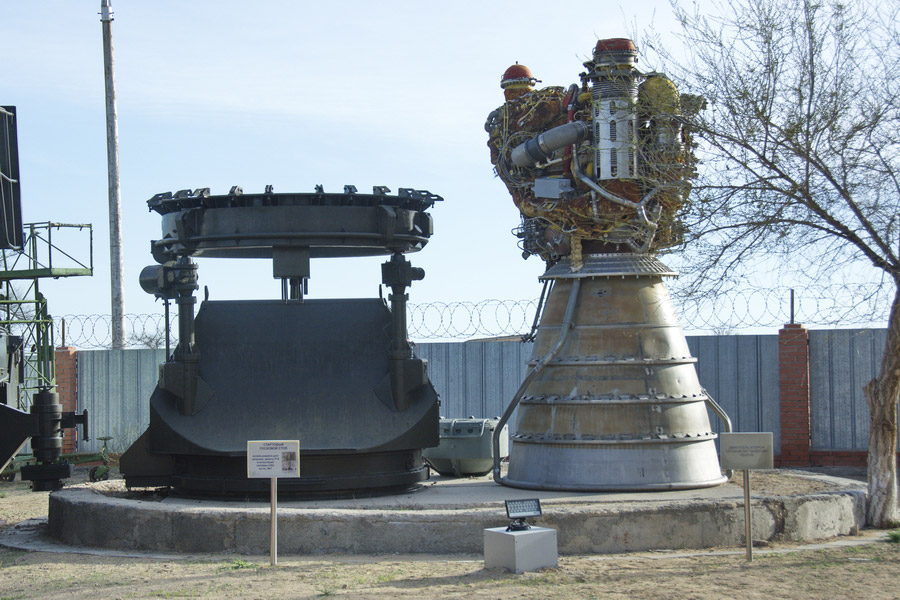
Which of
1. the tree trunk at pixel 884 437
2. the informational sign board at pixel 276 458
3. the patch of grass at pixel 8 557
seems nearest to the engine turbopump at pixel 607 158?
the tree trunk at pixel 884 437

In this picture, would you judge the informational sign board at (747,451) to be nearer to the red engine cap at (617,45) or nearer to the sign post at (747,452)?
the sign post at (747,452)

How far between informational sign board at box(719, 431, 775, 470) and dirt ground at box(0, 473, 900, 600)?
850mm

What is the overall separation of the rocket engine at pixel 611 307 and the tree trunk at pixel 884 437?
169 centimetres

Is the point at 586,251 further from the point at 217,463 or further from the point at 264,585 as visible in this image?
the point at 264,585

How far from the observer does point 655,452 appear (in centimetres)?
1274

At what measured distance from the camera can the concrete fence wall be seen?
1881 cm

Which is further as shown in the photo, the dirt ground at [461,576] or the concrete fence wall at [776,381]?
the concrete fence wall at [776,381]

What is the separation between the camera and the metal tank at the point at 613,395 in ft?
41.8

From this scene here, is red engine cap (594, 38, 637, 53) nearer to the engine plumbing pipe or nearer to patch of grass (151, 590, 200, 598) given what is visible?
the engine plumbing pipe

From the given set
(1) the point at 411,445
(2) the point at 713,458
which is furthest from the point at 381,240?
(2) the point at 713,458

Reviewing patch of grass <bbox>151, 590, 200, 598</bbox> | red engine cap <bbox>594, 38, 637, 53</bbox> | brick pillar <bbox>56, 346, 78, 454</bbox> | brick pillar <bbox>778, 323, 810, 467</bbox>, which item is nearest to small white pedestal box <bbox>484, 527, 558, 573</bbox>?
patch of grass <bbox>151, 590, 200, 598</bbox>

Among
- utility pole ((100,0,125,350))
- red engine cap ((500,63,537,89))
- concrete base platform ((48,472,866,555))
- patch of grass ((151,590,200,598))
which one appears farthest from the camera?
utility pole ((100,0,125,350))

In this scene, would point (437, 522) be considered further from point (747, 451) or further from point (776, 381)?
point (776, 381)

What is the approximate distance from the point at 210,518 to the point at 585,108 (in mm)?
6387
